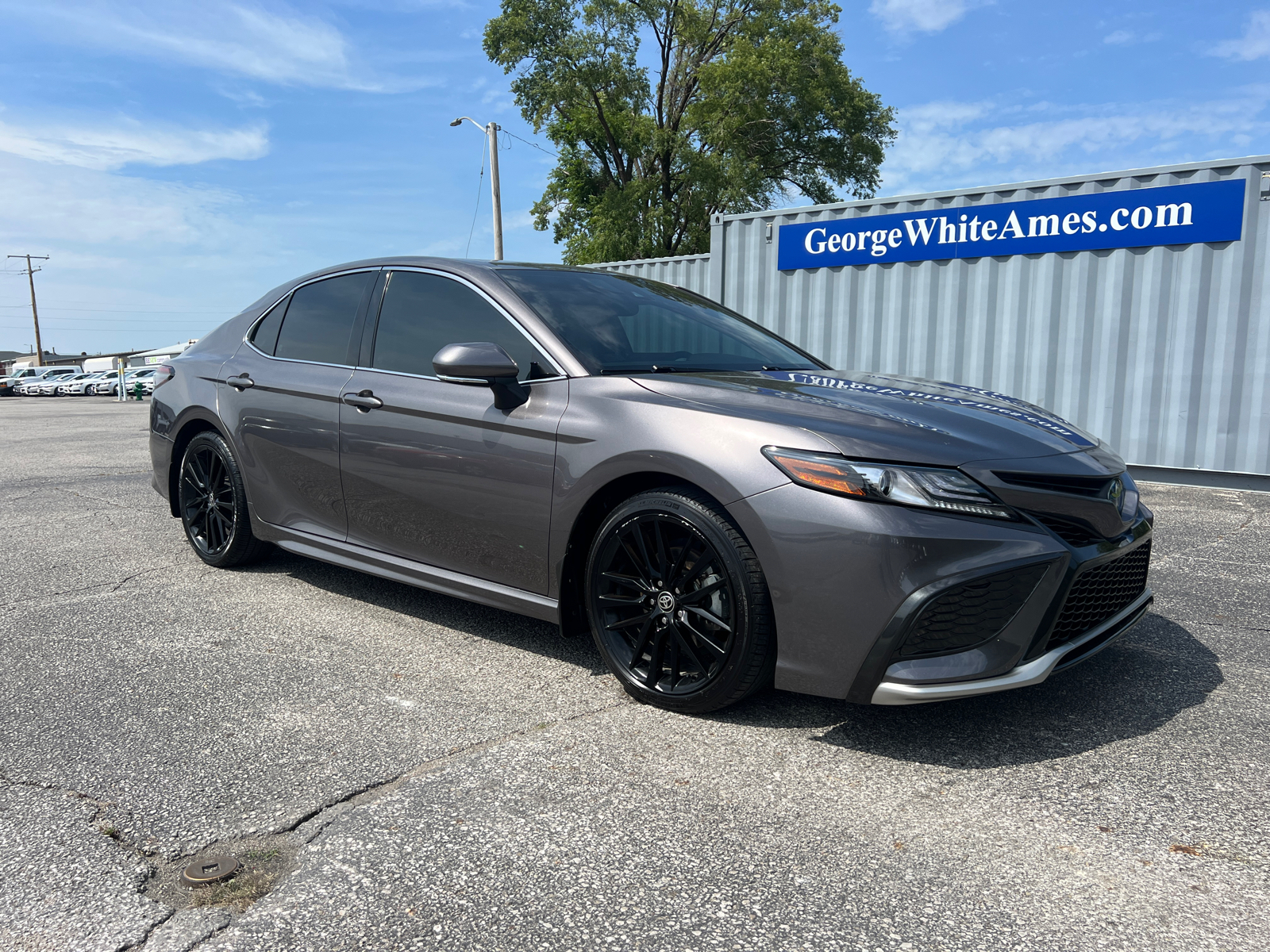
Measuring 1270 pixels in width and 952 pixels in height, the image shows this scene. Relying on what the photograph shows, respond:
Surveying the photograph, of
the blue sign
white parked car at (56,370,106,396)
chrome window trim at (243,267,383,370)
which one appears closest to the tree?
the blue sign

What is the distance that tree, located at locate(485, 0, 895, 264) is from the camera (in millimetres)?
29734

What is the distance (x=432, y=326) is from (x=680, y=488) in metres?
1.48

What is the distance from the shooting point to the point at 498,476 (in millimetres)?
3295

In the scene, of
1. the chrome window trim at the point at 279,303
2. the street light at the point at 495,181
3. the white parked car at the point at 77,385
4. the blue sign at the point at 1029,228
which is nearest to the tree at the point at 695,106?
the street light at the point at 495,181

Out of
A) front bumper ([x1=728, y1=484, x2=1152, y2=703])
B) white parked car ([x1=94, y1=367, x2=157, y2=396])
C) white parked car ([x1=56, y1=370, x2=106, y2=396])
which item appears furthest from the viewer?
white parked car ([x1=56, y1=370, x2=106, y2=396])

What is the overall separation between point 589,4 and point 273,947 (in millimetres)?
32957

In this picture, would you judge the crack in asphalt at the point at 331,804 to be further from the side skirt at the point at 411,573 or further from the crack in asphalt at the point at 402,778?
the side skirt at the point at 411,573

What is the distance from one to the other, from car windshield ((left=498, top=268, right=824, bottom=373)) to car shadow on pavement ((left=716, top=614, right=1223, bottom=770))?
1.29m

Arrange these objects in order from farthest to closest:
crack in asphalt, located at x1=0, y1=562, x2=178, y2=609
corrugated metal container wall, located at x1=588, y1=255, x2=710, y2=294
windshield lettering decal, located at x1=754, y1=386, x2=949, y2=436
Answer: corrugated metal container wall, located at x1=588, y1=255, x2=710, y2=294 < crack in asphalt, located at x1=0, y1=562, x2=178, y2=609 < windshield lettering decal, located at x1=754, y1=386, x2=949, y2=436

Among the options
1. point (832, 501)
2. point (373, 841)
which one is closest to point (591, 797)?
point (373, 841)

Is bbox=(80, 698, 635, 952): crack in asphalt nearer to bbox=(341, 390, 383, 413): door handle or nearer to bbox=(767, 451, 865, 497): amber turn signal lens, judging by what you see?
bbox=(767, 451, 865, 497): amber turn signal lens

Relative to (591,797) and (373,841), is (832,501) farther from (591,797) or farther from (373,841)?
(373,841)

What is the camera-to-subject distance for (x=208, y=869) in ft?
6.74

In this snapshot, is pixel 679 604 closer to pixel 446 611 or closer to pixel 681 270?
pixel 446 611
